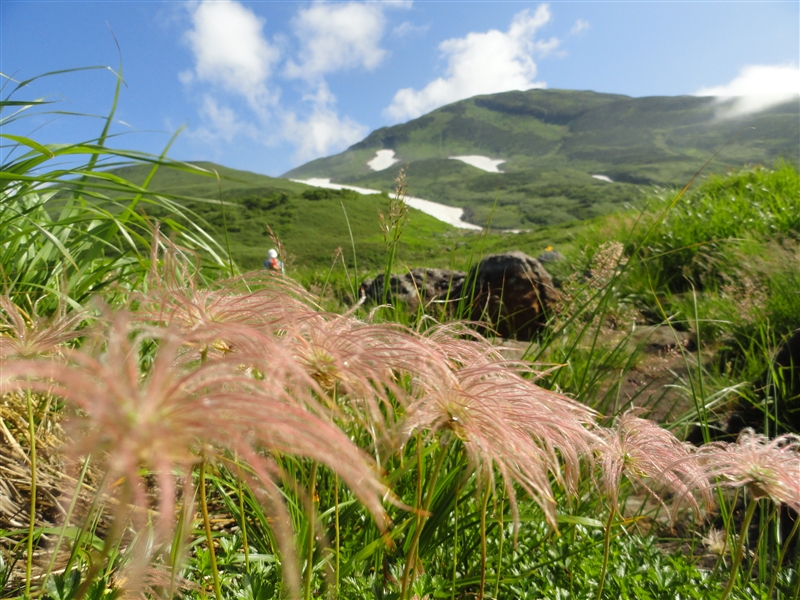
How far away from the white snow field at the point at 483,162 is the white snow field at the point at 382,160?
24.3 meters

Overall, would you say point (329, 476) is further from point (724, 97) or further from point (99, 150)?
point (724, 97)

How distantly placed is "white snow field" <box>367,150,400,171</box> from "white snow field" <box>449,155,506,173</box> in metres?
24.3

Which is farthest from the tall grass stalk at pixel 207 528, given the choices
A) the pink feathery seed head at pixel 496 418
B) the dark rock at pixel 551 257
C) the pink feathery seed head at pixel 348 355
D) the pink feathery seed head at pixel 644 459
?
the dark rock at pixel 551 257

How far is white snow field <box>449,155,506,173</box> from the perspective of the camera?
508ft

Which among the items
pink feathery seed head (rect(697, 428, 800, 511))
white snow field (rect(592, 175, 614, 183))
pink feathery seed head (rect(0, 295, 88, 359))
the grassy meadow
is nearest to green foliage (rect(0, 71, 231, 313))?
the grassy meadow

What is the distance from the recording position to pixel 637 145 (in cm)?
14912

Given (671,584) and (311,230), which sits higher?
(311,230)

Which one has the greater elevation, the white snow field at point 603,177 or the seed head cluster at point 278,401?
the seed head cluster at point 278,401

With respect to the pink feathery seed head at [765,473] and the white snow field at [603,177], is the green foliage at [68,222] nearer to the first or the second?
the pink feathery seed head at [765,473]

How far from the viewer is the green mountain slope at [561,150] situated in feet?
306

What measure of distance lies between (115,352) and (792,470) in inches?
49.7

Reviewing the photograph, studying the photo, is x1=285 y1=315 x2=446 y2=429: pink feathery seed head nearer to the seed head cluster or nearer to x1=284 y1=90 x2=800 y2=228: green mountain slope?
the seed head cluster

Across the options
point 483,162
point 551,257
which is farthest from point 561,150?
point 551,257

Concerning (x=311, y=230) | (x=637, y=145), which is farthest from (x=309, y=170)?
(x=311, y=230)
